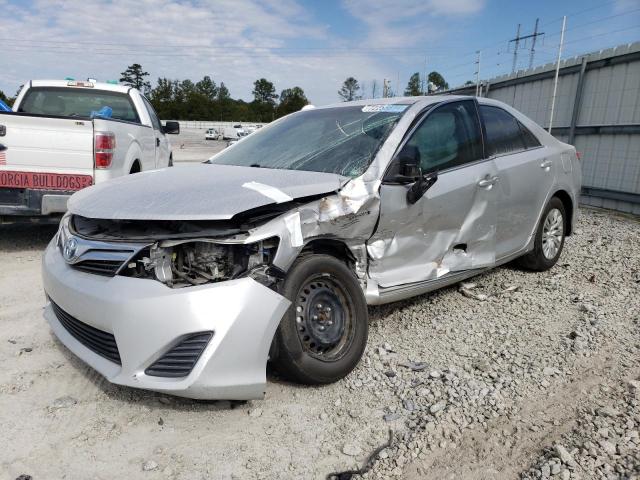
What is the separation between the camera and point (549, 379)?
9.89 feet

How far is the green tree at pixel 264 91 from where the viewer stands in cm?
10862

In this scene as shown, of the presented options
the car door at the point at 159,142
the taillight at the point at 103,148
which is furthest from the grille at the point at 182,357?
the car door at the point at 159,142

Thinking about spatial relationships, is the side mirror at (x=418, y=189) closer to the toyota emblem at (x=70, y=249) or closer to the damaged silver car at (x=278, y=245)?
the damaged silver car at (x=278, y=245)

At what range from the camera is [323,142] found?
3.63 metres

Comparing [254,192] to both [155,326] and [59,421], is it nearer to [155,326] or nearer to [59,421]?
[155,326]

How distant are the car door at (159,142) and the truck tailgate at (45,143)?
2115 millimetres

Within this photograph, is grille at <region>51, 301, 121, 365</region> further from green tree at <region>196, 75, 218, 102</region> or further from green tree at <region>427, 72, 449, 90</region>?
green tree at <region>196, 75, 218, 102</region>

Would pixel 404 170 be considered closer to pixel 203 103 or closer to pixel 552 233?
pixel 552 233

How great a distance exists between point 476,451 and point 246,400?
1.18 m

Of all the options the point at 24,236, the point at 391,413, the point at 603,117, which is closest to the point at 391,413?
the point at 391,413

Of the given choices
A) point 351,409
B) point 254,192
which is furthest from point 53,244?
point 351,409

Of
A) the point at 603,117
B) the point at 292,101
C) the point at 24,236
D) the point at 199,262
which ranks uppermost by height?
the point at 292,101

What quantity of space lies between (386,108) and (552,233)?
7.81ft

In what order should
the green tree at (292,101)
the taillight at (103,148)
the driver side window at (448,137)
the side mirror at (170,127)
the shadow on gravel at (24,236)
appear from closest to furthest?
the driver side window at (448,137), the taillight at (103,148), the shadow on gravel at (24,236), the side mirror at (170,127), the green tree at (292,101)
